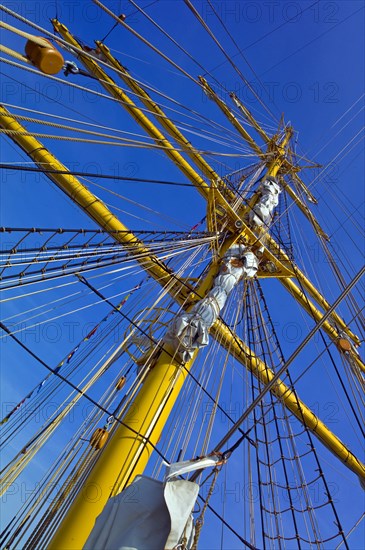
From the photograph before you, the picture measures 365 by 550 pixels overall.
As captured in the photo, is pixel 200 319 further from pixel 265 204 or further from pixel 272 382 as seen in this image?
pixel 265 204

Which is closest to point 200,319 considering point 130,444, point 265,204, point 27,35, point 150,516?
point 130,444

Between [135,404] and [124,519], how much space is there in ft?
5.28

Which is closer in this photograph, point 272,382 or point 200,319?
point 272,382

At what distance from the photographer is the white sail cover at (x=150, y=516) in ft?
6.44

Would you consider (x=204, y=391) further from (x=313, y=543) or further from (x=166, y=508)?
(x=166, y=508)

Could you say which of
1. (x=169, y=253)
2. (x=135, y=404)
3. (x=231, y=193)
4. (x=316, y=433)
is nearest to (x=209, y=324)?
(x=135, y=404)

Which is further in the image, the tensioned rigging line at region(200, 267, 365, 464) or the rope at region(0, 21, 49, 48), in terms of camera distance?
the tensioned rigging line at region(200, 267, 365, 464)

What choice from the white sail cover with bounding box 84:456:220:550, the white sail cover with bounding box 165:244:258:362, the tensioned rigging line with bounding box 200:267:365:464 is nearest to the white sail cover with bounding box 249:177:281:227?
the white sail cover with bounding box 165:244:258:362

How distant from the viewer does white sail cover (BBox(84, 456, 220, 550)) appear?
1.96 metres

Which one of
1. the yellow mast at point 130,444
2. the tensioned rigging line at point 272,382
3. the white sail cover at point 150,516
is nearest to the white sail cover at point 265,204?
the yellow mast at point 130,444

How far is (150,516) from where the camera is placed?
6.68 ft

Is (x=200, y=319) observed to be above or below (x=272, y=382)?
above

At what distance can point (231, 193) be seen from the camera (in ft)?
23.3

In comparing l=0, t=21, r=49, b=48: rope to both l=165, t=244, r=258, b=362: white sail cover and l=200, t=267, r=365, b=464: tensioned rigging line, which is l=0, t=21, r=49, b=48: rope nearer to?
l=200, t=267, r=365, b=464: tensioned rigging line
